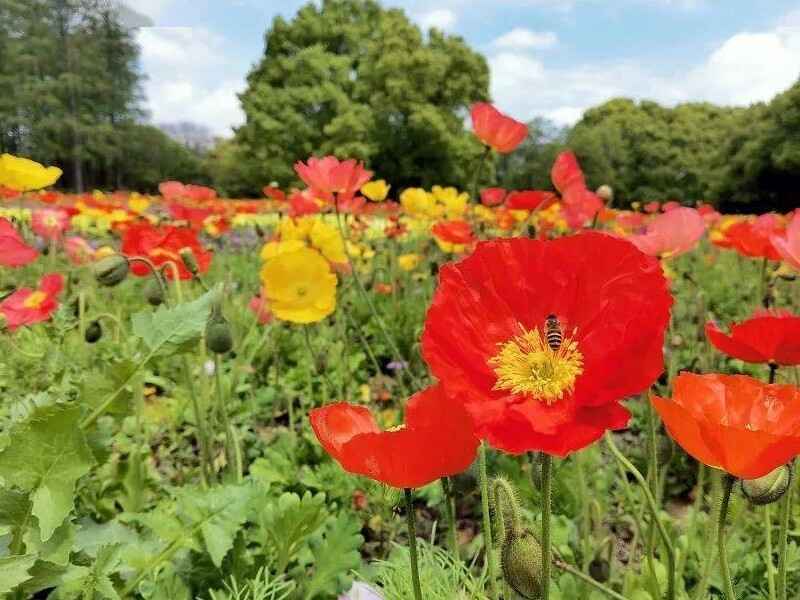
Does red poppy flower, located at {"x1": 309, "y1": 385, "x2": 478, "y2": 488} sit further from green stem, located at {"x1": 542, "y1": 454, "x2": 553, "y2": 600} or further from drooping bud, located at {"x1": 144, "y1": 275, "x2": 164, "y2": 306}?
drooping bud, located at {"x1": 144, "y1": 275, "x2": 164, "y2": 306}

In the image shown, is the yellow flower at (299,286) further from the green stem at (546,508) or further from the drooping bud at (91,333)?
the green stem at (546,508)

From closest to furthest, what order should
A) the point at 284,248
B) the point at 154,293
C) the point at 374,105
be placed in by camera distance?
the point at 154,293
the point at 284,248
the point at 374,105

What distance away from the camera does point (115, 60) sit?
29094 millimetres

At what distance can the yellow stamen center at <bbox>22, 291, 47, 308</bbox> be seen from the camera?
5.49 feet

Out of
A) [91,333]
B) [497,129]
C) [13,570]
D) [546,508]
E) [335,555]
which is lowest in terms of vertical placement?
[335,555]

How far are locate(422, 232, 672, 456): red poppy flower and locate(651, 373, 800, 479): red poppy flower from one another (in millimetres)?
76

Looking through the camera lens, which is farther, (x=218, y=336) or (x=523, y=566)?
(x=218, y=336)

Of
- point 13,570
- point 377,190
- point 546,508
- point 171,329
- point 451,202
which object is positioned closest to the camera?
point 546,508

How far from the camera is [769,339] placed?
0.79 m

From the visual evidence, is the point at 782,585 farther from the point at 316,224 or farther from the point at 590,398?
the point at 316,224

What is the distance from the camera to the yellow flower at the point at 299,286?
1.84 meters

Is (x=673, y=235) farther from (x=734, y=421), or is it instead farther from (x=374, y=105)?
(x=374, y=105)

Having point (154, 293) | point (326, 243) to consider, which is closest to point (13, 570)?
point (154, 293)

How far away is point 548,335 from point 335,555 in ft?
2.48
